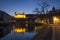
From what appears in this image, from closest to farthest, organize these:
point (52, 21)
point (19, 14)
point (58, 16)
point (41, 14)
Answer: point (58, 16)
point (52, 21)
point (41, 14)
point (19, 14)

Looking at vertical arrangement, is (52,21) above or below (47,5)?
below

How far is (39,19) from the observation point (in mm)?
111625

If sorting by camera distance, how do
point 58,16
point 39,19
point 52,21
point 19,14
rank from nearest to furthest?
point 58,16 → point 52,21 → point 39,19 → point 19,14

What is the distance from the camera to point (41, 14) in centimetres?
10262

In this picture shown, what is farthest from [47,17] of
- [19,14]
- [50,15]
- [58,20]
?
[19,14]

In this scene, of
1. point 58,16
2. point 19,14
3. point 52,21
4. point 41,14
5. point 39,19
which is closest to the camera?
point 58,16

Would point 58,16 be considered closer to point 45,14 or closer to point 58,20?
point 58,20

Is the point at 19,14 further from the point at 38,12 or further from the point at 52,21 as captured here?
the point at 52,21

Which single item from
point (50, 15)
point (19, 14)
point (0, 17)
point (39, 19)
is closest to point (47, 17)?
point (50, 15)

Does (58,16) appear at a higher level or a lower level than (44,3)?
lower

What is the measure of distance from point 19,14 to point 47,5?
1690 inches

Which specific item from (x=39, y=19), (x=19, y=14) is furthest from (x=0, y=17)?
(x=19, y=14)

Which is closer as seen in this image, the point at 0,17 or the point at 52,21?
the point at 0,17

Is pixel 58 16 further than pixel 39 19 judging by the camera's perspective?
No
